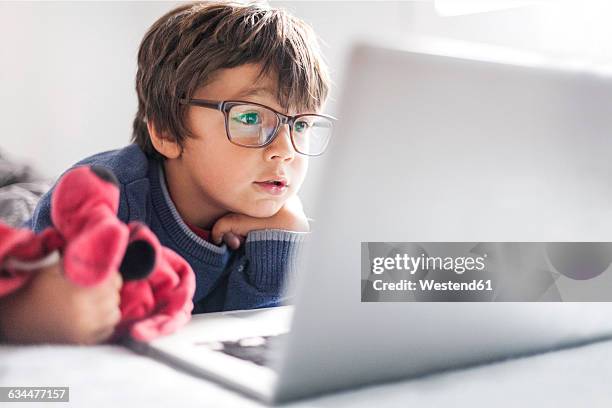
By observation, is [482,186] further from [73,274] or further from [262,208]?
[262,208]

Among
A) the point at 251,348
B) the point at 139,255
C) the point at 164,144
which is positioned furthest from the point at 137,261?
the point at 164,144

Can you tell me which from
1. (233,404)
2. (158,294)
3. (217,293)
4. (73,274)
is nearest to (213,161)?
(217,293)

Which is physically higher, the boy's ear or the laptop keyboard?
the boy's ear

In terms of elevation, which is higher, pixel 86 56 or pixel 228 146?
pixel 86 56

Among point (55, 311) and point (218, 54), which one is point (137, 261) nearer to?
point (55, 311)

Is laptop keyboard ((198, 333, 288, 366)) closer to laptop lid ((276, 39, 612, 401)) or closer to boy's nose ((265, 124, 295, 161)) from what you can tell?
laptop lid ((276, 39, 612, 401))

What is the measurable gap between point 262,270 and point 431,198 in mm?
620

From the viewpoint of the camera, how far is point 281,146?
926 millimetres

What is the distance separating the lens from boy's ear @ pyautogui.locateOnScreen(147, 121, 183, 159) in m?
1.04

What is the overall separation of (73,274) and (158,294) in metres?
0.13

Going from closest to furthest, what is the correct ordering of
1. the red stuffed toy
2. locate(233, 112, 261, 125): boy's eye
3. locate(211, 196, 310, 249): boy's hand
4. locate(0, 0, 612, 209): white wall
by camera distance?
the red stuffed toy, locate(233, 112, 261, 125): boy's eye, locate(211, 196, 310, 249): boy's hand, locate(0, 0, 612, 209): white wall

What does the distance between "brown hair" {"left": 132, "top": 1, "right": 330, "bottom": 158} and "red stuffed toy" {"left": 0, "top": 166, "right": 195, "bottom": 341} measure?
1.43 ft

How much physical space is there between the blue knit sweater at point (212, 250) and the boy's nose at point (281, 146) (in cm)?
13

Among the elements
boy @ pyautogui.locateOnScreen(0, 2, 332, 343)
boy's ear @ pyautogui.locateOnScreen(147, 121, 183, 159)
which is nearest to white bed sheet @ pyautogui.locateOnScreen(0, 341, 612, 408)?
boy @ pyautogui.locateOnScreen(0, 2, 332, 343)
